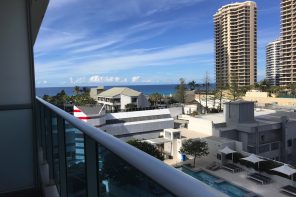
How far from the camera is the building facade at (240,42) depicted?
243 feet

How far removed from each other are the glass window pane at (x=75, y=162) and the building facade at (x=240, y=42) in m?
74.7

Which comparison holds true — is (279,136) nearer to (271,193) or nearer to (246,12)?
(271,193)

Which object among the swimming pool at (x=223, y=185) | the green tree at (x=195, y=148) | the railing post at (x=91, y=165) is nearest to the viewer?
the railing post at (x=91, y=165)

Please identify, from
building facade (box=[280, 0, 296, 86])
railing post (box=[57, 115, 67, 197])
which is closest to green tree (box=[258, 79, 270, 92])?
building facade (box=[280, 0, 296, 86])

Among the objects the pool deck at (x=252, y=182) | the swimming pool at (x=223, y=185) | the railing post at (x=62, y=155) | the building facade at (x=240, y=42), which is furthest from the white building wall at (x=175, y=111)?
the building facade at (x=240, y=42)

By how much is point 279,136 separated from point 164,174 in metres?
22.9

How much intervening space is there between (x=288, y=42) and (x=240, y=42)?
47.2ft

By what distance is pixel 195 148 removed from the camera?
1675 cm

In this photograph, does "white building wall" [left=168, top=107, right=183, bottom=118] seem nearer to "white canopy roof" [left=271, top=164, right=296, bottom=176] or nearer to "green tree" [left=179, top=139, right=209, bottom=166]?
"green tree" [left=179, top=139, right=209, bottom=166]

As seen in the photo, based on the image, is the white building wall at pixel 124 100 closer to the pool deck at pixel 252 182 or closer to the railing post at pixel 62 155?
the pool deck at pixel 252 182

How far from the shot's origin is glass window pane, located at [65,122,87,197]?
1205 millimetres

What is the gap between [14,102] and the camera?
2764mm

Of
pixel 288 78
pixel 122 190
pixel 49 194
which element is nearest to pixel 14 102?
pixel 49 194

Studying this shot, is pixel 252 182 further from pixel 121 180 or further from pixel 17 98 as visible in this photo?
pixel 121 180
